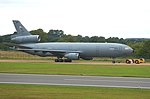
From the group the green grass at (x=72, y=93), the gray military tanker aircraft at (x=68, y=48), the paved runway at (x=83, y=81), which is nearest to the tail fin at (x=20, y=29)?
the gray military tanker aircraft at (x=68, y=48)

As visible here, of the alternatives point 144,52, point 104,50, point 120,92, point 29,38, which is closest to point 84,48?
point 104,50

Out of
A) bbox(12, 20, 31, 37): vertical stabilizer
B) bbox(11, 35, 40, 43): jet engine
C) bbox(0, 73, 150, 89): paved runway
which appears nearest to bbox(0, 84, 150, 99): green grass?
bbox(0, 73, 150, 89): paved runway

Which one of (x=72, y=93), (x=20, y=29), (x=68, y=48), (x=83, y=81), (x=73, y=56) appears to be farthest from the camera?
(x=20, y=29)

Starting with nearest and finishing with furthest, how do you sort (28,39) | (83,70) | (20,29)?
(83,70)
(28,39)
(20,29)

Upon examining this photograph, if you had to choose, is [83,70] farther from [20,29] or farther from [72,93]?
[20,29]

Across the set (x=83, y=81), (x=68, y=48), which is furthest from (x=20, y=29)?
(x=83, y=81)

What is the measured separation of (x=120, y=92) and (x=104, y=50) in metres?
41.5

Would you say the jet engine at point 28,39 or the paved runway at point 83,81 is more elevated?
the jet engine at point 28,39

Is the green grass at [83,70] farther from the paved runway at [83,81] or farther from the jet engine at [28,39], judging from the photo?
the jet engine at [28,39]

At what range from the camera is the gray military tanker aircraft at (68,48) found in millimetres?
58875

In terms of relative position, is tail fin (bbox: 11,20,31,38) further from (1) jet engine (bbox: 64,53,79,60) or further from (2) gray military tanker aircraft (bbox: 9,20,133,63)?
(1) jet engine (bbox: 64,53,79,60)

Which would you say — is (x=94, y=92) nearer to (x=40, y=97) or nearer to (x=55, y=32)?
(x=40, y=97)

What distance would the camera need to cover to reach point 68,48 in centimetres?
6097

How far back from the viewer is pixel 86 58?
63.1 metres
